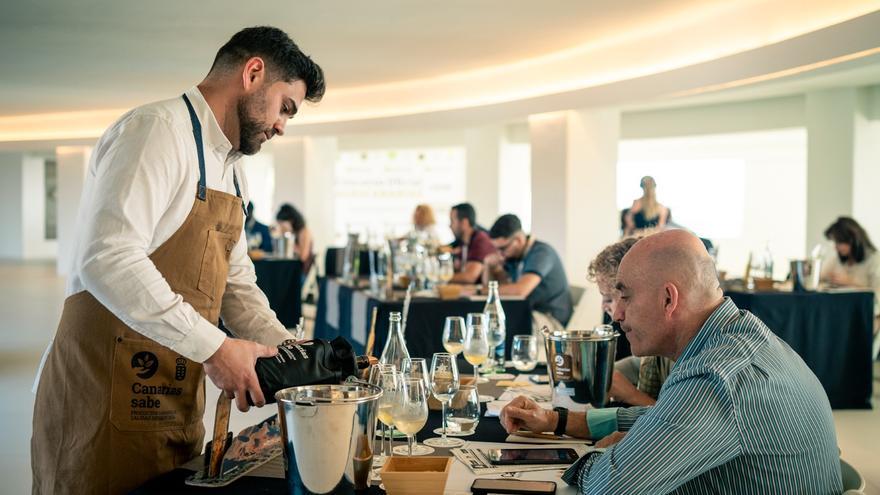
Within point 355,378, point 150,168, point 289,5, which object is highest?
point 289,5

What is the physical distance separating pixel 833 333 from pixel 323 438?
18.2 ft

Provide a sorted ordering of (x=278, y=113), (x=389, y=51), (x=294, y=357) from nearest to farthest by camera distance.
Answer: (x=294, y=357) < (x=278, y=113) < (x=389, y=51)

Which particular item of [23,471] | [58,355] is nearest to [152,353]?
[58,355]

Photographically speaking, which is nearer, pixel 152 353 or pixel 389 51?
pixel 152 353

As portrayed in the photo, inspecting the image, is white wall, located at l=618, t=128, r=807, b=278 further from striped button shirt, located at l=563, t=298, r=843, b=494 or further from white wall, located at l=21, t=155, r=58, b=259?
white wall, located at l=21, t=155, r=58, b=259

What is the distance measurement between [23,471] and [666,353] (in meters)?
3.75

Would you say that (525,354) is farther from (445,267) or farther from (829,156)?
(829,156)

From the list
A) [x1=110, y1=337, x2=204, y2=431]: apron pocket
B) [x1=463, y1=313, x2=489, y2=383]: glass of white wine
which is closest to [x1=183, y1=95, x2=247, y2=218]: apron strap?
[x1=110, y1=337, x2=204, y2=431]: apron pocket

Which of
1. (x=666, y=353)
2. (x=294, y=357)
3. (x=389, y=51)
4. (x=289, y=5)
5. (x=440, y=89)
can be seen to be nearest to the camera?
(x=294, y=357)

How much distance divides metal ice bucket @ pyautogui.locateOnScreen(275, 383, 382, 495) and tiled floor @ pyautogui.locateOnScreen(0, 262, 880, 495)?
10.6 feet

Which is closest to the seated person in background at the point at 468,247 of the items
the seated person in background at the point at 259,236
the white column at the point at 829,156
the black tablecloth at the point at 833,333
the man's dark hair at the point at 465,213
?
the man's dark hair at the point at 465,213

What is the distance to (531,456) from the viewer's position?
204 cm

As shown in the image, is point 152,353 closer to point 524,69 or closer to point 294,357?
point 294,357

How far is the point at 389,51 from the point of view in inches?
349
